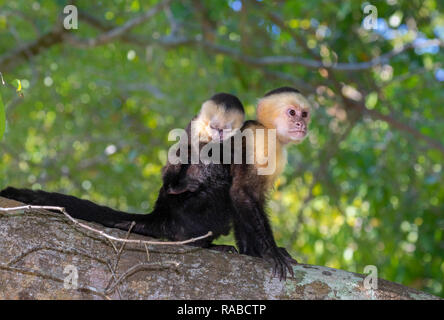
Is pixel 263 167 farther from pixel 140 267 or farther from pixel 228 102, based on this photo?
pixel 140 267

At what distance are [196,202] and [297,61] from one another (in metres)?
2.73

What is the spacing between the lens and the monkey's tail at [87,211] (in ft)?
8.35

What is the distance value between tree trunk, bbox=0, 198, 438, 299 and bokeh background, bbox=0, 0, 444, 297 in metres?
2.14

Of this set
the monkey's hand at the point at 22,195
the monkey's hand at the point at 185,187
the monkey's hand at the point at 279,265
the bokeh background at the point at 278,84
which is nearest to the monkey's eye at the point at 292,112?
the monkey's hand at the point at 185,187

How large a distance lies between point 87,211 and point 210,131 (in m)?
0.84

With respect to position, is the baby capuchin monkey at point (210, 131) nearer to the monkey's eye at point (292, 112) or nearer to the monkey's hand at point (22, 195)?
the monkey's eye at point (292, 112)

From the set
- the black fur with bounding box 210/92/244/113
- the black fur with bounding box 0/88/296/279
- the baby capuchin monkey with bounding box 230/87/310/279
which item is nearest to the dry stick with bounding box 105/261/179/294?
the baby capuchin monkey with bounding box 230/87/310/279

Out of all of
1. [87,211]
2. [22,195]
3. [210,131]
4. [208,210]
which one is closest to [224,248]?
[208,210]

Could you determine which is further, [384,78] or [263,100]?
[384,78]

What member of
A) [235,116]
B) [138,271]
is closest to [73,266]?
[138,271]

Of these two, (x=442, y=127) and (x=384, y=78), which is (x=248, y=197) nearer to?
(x=442, y=127)

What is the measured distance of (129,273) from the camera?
2061 millimetres

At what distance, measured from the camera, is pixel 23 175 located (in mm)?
5109

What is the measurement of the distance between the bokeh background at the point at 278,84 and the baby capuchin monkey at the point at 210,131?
4.72ft
